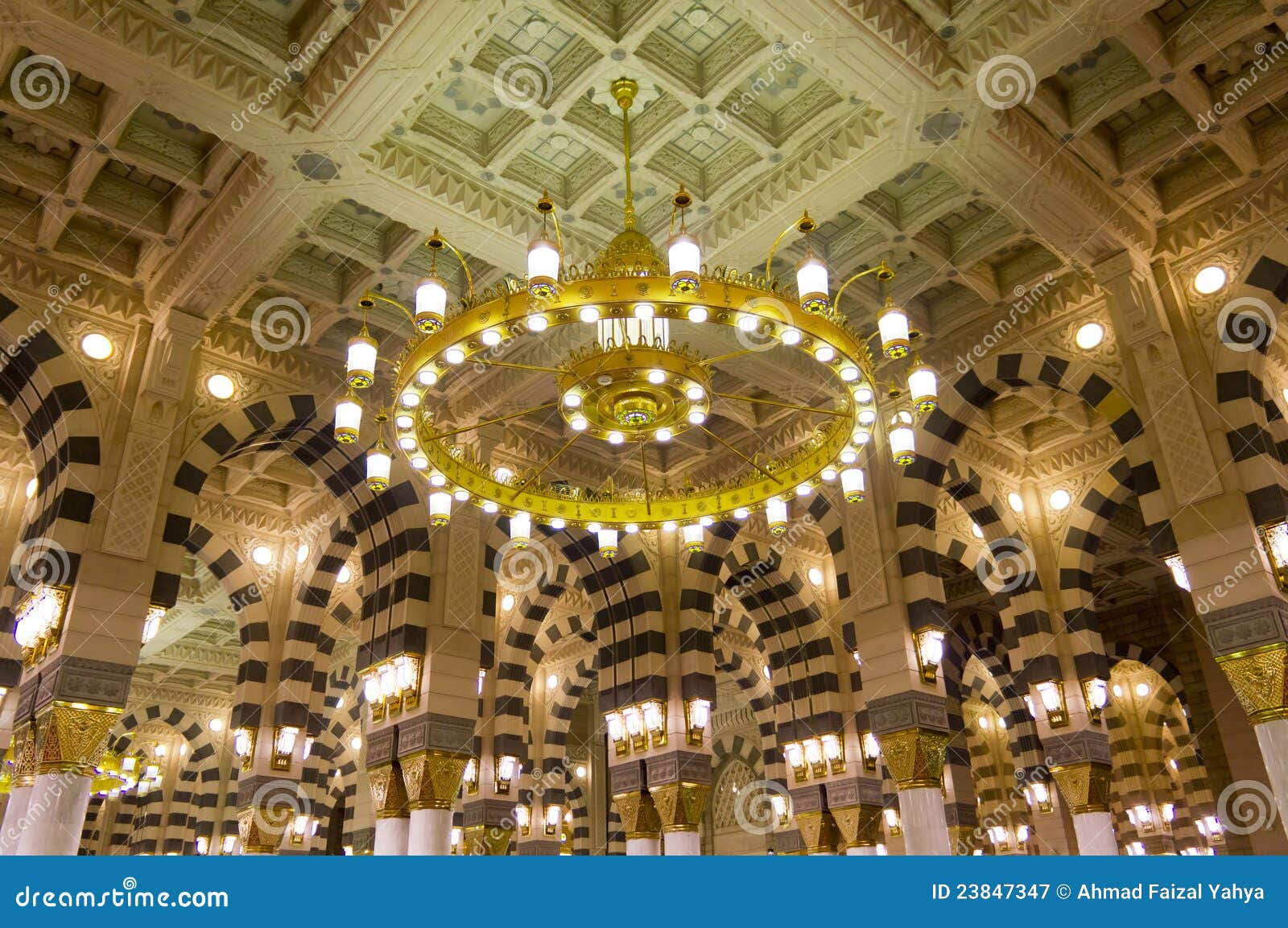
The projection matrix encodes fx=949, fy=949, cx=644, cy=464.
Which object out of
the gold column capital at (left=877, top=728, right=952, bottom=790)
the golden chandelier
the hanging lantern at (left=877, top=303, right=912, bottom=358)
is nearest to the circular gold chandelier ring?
the golden chandelier

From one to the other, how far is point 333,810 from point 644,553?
20.4 m

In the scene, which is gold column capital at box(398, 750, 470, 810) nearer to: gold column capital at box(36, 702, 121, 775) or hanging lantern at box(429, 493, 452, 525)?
gold column capital at box(36, 702, 121, 775)

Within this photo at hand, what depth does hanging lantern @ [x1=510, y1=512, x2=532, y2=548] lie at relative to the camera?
758cm

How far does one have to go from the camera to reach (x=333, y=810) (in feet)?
95.7

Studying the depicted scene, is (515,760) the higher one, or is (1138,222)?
(1138,222)

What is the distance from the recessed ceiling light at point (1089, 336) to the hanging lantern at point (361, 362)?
8203 mm

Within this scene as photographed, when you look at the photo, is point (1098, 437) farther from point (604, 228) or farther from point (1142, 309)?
point (604, 228)

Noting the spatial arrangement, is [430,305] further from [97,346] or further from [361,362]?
[97,346]

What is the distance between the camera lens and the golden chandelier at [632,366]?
5676 mm

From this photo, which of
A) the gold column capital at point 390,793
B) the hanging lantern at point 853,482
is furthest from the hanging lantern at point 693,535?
the gold column capital at point 390,793

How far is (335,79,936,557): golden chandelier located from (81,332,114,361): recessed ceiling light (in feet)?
15.2

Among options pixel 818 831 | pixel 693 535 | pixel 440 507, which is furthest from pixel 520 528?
pixel 818 831

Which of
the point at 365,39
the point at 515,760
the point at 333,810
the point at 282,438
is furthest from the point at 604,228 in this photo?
the point at 333,810

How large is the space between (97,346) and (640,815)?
28.1 feet
